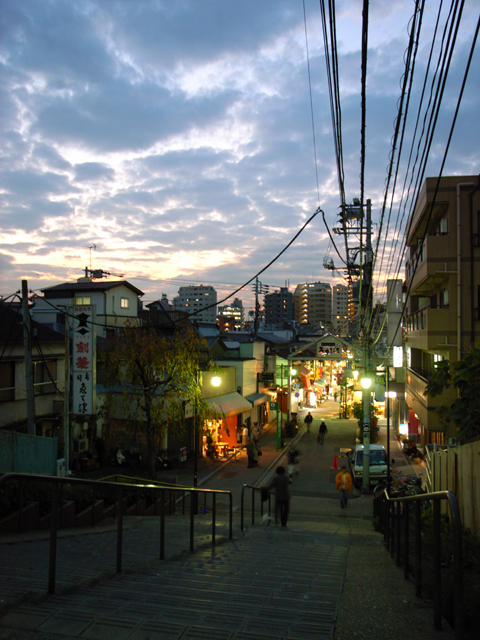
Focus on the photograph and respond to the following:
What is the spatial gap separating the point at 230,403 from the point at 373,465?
30.4ft

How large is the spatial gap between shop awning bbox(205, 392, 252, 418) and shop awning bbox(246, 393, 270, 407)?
1.34 meters

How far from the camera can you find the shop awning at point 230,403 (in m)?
24.6

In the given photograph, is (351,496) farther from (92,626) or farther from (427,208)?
(92,626)

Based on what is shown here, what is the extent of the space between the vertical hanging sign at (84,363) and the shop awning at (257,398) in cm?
1545

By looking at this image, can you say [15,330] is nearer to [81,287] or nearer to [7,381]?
[7,381]

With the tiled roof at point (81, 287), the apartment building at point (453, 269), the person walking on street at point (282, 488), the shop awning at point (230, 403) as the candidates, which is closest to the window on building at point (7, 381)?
the shop awning at point (230, 403)

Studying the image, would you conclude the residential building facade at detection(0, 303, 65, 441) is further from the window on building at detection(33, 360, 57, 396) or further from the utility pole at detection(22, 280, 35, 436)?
the utility pole at detection(22, 280, 35, 436)

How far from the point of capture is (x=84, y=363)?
616 inches

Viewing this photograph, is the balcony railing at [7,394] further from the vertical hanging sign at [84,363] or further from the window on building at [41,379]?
the vertical hanging sign at [84,363]

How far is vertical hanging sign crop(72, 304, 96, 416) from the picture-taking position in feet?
50.6

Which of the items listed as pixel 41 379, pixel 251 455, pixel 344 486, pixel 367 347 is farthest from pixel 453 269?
pixel 41 379

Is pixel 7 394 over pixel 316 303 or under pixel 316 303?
under

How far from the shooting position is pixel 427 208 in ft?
63.3

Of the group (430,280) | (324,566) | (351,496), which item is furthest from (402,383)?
(324,566)
